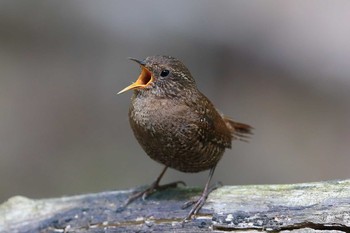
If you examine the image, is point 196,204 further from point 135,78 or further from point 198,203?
point 135,78

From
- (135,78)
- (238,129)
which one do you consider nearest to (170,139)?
(238,129)

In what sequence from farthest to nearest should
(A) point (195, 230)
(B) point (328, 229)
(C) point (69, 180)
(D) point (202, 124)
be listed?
(C) point (69, 180) → (D) point (202, 124) → (A) point (195, 230) → (B) point (328, 229)

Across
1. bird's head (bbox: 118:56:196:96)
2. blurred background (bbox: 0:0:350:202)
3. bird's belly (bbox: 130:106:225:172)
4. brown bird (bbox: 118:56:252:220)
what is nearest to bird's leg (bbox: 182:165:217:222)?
brown bird (bbox: 118:56:252:220)

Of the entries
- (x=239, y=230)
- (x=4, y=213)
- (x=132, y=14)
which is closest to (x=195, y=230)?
(x=239, y=230)

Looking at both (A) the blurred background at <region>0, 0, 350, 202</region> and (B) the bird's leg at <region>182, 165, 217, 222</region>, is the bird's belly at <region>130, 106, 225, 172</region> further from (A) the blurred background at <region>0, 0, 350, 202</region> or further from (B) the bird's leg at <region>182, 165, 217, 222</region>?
(A) the blurred background at <region>0, 0, 350, 202</region>

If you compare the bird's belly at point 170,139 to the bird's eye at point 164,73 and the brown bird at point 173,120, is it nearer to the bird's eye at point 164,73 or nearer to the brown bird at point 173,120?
the brown bird at point 173,120

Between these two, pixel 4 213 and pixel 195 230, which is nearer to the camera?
pixel 195 230

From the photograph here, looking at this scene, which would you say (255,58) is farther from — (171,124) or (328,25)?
(171,124)
